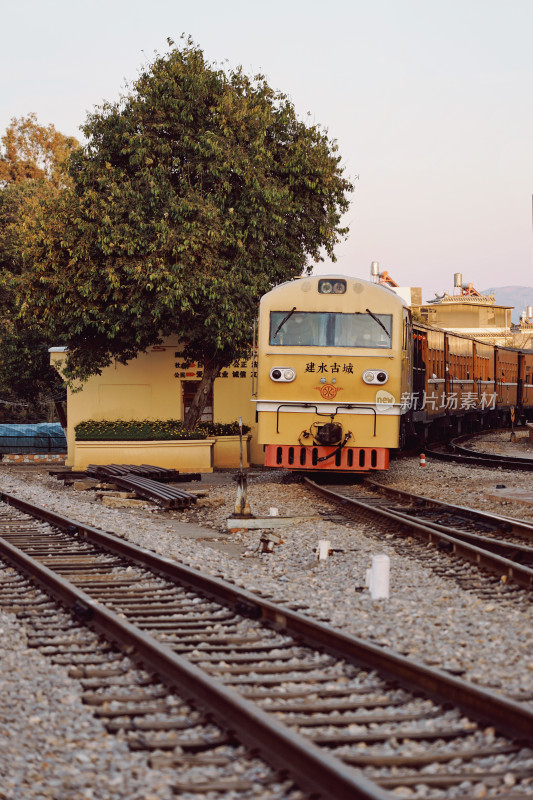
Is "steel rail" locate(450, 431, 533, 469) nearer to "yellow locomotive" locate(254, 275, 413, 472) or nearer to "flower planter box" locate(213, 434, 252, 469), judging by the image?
"yellow locomotive" locate(254, 275, 413, 472)

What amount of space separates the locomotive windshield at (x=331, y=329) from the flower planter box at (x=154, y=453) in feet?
23.8

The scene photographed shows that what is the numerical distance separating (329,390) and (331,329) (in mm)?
1114

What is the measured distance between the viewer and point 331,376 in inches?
667

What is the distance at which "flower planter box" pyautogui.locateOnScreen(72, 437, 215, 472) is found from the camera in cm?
2386

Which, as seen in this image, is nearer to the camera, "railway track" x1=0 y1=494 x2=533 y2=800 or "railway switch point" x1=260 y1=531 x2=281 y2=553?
"railway track" x1=0 y1=494 x2=533 y2=800

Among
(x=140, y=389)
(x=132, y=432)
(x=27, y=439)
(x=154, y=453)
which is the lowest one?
(x=27, y=439)

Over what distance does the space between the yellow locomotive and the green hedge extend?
7309 mm

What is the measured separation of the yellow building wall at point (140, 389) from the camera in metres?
26.7

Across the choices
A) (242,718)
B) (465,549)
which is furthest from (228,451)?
(242,718)

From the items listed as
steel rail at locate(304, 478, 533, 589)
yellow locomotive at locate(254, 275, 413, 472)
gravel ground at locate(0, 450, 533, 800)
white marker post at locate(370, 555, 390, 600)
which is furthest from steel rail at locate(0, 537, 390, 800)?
yellow locomotive at locate(254, 275, 413, 472)

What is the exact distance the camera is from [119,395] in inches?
1056

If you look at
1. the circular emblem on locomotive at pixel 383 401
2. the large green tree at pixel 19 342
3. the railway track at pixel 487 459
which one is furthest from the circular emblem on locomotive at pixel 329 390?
the large green tree at pixel 19 342

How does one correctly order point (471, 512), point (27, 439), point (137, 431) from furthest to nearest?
1. point (27, 439)
2. point (137, 431)
3. point (471, 512)

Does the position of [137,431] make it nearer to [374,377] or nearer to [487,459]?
[487,459]
